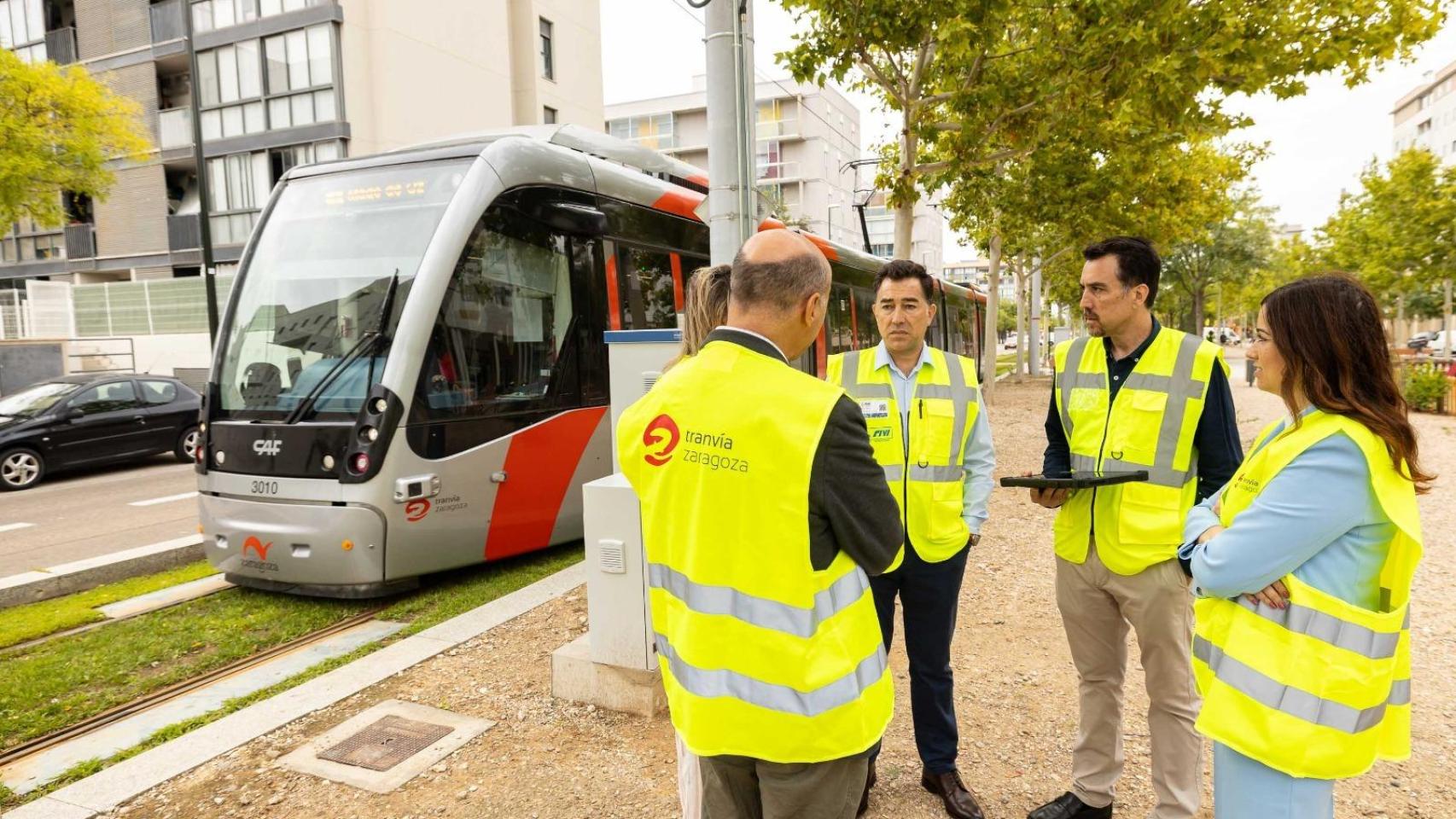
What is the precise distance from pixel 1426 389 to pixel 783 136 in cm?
4804

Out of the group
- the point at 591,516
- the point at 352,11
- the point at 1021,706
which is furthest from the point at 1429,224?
the point at 352,11

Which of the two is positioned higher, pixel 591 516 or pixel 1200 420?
pixel 1200 420

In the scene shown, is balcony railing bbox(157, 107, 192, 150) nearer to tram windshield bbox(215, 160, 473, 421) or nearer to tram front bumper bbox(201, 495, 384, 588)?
tram windshield bbox(215, 160, 473, 421)

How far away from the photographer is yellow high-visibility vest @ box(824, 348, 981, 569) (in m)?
3.16

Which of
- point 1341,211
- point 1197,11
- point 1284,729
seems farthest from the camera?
point 1341,211

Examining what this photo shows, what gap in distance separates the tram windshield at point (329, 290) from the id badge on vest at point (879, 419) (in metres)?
3.87

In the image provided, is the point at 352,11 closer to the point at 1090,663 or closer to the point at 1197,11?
the point at 1197,11

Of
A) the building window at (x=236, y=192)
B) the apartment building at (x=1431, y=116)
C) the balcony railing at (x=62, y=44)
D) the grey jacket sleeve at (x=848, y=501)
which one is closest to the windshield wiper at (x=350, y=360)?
the grey jacket sleeve at (x=848, y=501)

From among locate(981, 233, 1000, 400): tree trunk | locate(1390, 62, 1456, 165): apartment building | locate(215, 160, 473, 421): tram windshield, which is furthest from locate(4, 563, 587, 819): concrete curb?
locate(1390, 62, 1456, 165): apartment building

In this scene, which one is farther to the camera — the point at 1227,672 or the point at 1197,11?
the point at 1197,11

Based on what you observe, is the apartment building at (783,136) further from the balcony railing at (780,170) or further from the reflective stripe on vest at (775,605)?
the reflective stripe on vest at (775,605)

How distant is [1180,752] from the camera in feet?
9.57

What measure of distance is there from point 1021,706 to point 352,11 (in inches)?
976

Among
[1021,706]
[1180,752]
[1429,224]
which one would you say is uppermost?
[1429,224]
